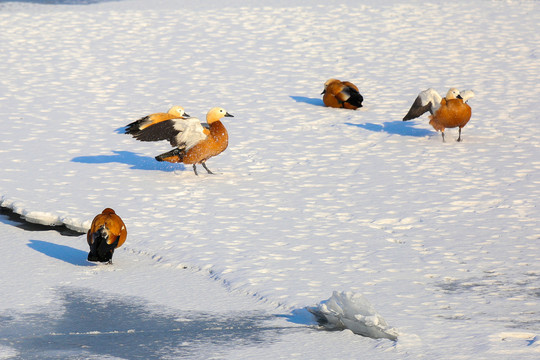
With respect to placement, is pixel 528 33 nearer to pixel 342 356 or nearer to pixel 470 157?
pixel 470 157

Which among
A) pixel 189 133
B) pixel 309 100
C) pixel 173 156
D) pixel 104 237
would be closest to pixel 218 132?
pixel 189 133

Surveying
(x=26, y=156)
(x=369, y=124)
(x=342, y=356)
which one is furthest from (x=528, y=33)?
(x=342, y=356)

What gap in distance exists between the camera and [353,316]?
22.2ft

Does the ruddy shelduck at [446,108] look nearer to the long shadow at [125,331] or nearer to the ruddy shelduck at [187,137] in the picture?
the ruddy shelduck at [187,137]

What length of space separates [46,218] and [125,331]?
3293 millimetres

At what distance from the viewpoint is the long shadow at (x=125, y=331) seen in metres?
6.46

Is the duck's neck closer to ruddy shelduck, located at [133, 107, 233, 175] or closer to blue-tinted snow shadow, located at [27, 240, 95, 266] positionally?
ruddy shelduck, located at [133, 107, 233, 175]

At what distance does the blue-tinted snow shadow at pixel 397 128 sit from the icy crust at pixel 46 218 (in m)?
5.62

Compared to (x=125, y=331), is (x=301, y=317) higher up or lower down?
higher up

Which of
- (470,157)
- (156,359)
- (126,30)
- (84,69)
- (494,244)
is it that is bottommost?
(156,359)

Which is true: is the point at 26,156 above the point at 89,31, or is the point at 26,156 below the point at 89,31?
below

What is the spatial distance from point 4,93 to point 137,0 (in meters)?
7.21

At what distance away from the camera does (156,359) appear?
6312mm

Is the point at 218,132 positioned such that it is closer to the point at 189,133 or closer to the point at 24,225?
the point at 189,133
